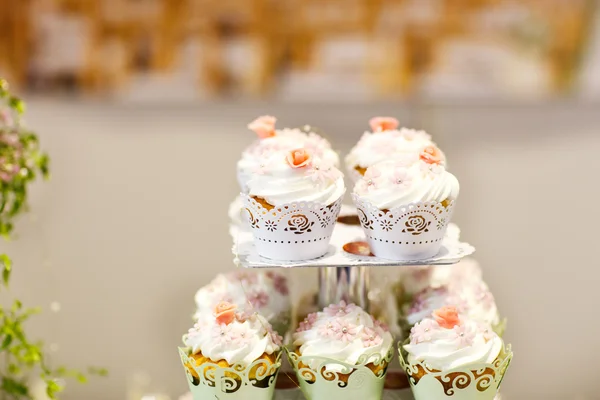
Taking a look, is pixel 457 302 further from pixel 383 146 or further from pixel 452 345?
pixel 383 146

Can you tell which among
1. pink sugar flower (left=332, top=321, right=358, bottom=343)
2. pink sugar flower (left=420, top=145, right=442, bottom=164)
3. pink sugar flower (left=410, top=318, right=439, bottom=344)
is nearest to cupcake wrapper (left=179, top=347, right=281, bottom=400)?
pink sugar flower (left=332, top=321, right=358, bottom=343)

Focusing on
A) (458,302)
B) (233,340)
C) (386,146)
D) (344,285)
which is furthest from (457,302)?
(233,340)

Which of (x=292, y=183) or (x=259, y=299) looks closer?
(x=292, y=183)

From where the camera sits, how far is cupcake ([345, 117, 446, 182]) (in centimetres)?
132

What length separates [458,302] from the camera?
1.28m

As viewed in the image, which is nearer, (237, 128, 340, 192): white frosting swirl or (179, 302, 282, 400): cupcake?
(179, 302, 282, 400): cupcake

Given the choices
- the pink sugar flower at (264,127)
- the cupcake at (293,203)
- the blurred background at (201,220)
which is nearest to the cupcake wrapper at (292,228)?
the cupcake at (293,203)

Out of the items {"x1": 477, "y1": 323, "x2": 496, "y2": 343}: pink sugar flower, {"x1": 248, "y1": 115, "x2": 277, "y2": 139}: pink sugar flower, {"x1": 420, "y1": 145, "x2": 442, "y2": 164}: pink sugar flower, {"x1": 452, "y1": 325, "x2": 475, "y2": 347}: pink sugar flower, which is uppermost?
{"x1": 420, "y1": 145, "x2": 442, "y2": 164}: pink sugar flower

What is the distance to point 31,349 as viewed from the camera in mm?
1495

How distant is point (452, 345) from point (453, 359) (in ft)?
0.08

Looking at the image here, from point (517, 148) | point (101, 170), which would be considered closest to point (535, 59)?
point (517, 148)

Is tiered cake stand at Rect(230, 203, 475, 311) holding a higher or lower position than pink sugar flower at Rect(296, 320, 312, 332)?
higher

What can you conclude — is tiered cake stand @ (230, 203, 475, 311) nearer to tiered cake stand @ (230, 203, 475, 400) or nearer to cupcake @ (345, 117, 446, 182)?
tiered cake stand @ (230, 203, 475, 400)

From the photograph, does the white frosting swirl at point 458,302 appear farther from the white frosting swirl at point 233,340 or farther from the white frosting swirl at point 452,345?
the white frosting swirl at point 233,340
